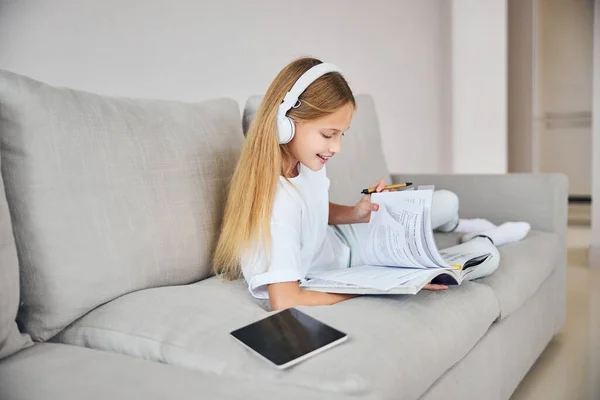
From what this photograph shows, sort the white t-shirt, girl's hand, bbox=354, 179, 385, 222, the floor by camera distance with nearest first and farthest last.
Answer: the white t-shirt < girl's hand, bbox=354, 179, 385, 222 < the floor

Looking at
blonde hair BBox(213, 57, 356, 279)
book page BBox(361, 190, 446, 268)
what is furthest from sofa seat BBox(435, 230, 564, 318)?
blonde hair BBox(213, 57, 356, 279)

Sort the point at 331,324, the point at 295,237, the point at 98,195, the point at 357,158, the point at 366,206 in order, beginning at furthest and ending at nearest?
the point at 357,158
the point at 366,206
the point at 295,237
the point at 98,195
the point at 331,324

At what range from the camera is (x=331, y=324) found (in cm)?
96

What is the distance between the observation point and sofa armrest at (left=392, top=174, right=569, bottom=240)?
6.40 feet

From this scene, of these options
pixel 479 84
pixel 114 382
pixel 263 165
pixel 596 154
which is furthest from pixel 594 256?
pixel 114 382

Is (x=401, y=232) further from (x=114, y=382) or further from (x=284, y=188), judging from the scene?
(x=114, y=382)

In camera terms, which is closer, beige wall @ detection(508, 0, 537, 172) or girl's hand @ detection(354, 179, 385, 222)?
girl's hand @ detection(354, 179, 385, 222)

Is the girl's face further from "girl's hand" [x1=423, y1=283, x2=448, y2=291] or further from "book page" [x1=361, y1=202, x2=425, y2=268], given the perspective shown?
"girl's hand" [x1=423, y1=283, x2=448, y2=291]

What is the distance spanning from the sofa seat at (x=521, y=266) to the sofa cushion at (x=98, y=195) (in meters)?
0.70

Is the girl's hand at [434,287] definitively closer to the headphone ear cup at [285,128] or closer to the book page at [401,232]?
the book page at [401,232]

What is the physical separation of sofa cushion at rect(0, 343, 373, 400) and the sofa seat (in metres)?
0.71

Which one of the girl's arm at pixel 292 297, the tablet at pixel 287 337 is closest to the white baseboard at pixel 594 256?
the girl's arm at pixel 292 297

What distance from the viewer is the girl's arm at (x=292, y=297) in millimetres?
1119

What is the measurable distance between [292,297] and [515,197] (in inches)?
47.2
